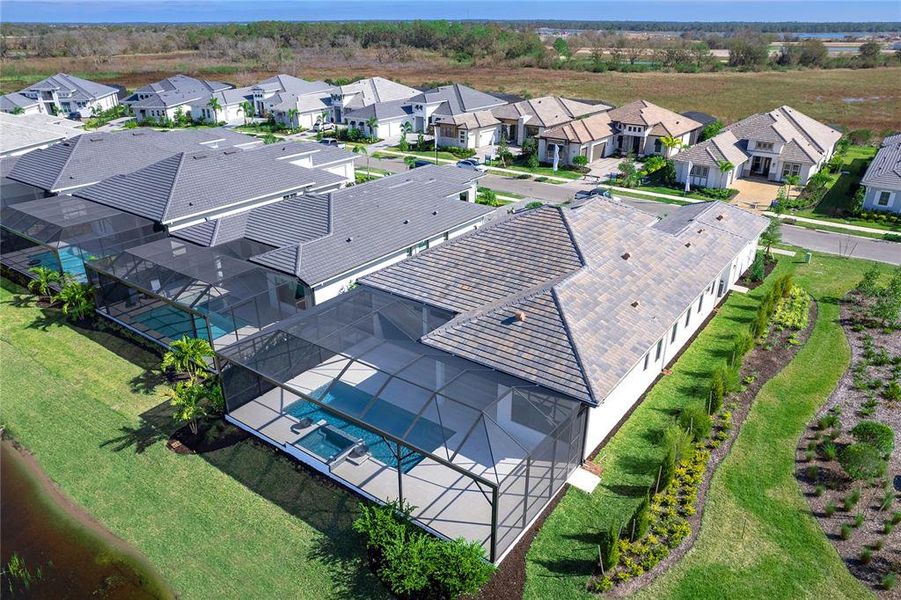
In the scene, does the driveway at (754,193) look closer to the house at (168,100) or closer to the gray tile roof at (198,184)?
the gray tile roof at (198,184)

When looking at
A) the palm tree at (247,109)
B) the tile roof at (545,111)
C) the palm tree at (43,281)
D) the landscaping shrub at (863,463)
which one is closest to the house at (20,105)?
the palm tree at (247,109)

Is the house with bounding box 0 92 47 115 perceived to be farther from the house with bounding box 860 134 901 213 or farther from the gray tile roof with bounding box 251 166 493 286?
the house with bounding box 860 134 901 213

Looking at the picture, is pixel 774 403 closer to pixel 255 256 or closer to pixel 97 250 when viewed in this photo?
pixel 255 256

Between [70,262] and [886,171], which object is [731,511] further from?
[886,171]

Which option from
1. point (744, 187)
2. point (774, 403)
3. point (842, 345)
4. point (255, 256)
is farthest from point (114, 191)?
point (744, 187)

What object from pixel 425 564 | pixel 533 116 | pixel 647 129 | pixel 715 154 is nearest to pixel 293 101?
pixel 533 116

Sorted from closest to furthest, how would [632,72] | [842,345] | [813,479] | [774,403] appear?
[813,479] → [774,403] → [842,345] → [632,72]
